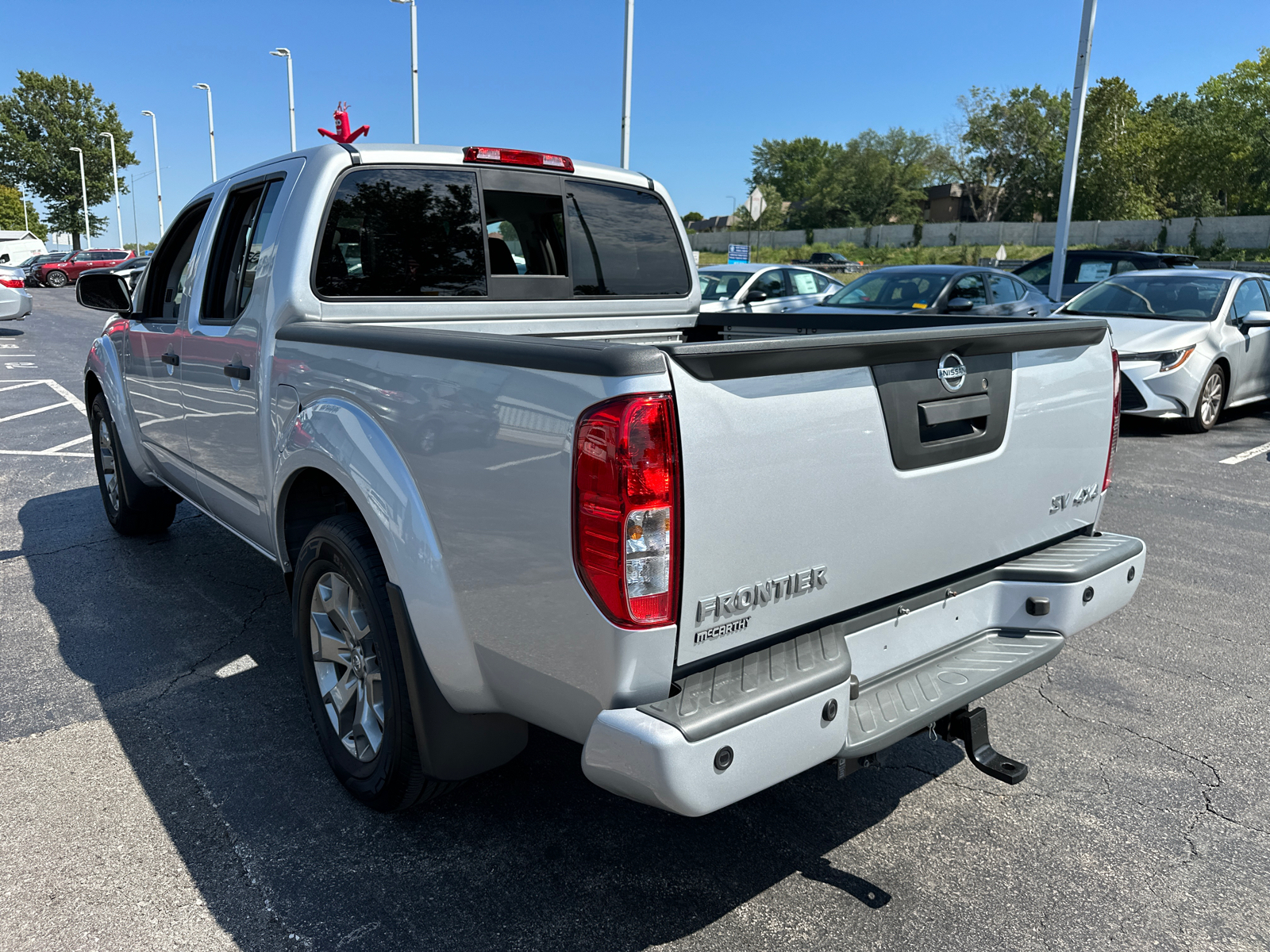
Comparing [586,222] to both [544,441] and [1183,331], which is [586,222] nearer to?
[544,441]

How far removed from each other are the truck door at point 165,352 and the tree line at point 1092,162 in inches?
2603

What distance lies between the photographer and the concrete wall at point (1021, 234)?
53.4 meters

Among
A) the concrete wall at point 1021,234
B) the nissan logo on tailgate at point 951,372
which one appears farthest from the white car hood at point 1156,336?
the concrete wall at point 1021,234

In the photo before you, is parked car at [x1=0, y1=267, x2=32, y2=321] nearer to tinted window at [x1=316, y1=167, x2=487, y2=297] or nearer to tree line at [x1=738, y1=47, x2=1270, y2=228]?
tinted window at [x1=316, y1=167, x2=487, y2=297]

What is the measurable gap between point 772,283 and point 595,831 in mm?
13316

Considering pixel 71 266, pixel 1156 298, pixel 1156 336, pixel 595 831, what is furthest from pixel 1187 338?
pixel 71 266

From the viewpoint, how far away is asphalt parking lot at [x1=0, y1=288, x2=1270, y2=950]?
2479 mm

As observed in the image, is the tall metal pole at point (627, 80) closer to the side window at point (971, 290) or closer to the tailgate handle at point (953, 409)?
the side window at point (971, 290)

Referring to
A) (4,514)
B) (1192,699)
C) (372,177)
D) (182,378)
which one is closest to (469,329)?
(372,177)

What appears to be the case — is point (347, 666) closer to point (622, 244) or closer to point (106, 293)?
point (622, 244)

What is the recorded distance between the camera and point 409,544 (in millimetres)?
2484

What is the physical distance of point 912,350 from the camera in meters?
2.41

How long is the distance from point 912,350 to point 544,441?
98cm

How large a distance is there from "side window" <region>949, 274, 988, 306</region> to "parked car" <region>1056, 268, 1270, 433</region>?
1537 millimetres
